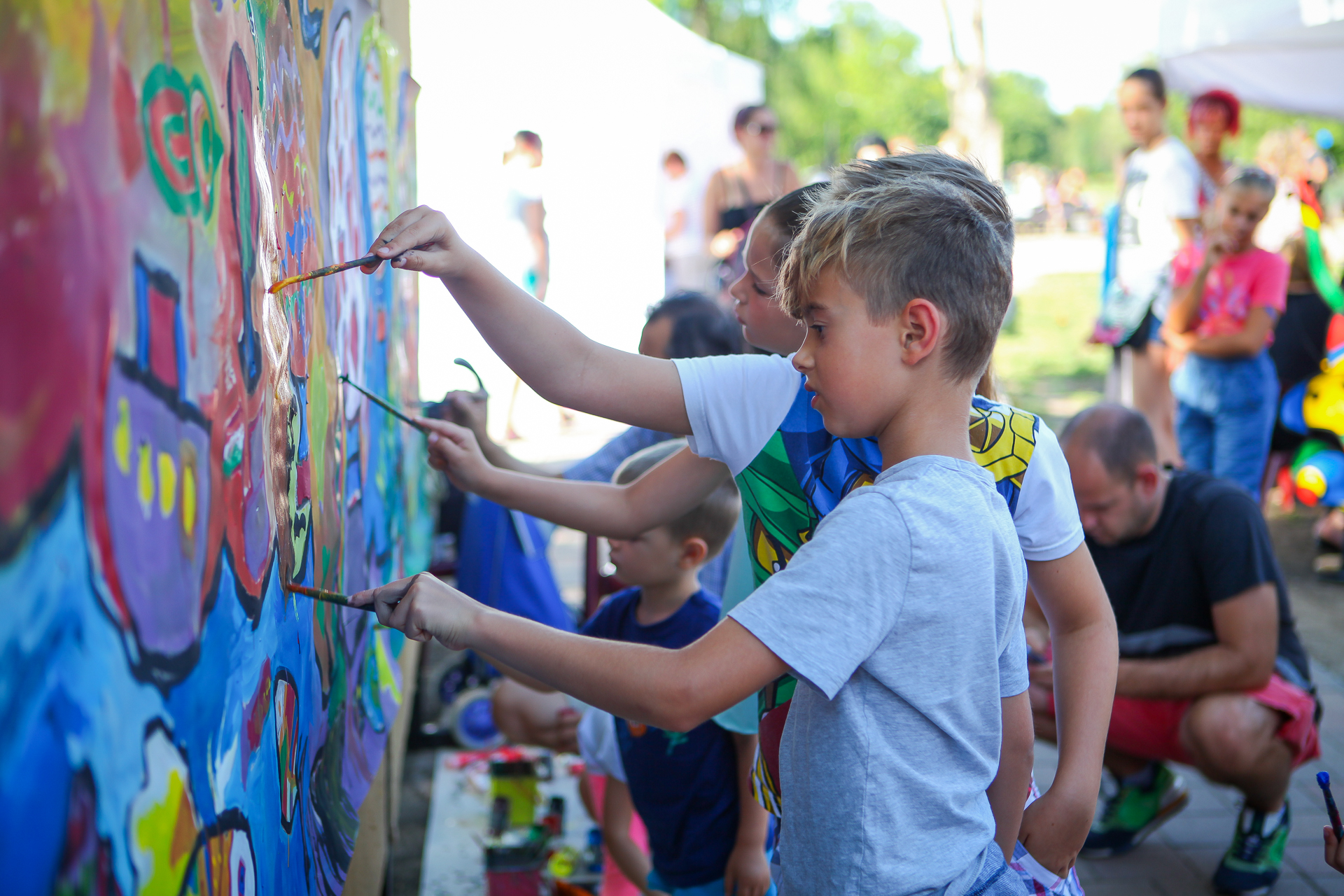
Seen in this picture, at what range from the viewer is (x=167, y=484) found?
1.09 meters

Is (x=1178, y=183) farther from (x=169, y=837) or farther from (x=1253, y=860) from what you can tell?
(x=169, y=837)

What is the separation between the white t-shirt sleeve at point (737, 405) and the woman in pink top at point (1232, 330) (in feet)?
12.6

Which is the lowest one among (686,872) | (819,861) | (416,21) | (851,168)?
(686,872)

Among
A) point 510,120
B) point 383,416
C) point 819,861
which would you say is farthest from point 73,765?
point 510,120

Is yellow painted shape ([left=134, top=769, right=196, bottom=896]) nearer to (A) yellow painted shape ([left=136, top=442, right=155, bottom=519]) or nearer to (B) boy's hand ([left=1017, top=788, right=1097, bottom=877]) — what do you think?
(A) yellow painted shape ([left=136, top=442, right=155, bottom=519])

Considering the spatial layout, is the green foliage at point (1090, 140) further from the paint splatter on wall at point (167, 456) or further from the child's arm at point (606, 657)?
the child's arm at point (606, 657)

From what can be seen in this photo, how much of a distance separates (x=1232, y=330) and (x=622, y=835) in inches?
147

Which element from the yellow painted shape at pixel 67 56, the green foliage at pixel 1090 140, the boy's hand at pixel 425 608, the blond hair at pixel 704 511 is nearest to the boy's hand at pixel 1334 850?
the blond hair at pixel 704 511

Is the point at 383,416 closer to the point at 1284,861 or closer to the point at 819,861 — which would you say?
the point at 819,861

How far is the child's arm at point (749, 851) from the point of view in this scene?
2.14 m

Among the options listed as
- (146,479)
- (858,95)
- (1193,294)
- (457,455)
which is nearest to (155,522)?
(146,479)

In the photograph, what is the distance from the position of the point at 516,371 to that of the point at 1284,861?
274 cm

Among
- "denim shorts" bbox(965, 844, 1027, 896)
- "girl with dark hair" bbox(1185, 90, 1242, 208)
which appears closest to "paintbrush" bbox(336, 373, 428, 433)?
"denim shorts" bbox(965, 844, 1027, 896)

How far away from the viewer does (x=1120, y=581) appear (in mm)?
3102
